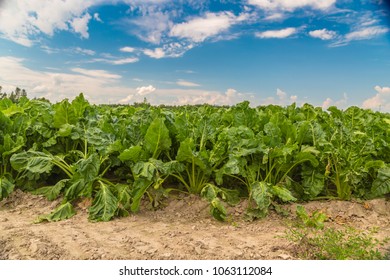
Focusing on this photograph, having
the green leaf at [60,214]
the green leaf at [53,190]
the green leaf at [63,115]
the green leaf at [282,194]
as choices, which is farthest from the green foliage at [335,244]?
the green leaf at [63,115]

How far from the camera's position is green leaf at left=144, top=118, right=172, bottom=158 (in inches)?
174

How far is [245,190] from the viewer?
4.90 metres

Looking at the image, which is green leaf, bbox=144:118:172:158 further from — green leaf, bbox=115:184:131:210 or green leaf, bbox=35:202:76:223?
green leaf, bbox=35:202:76:223

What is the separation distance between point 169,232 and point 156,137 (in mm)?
1137

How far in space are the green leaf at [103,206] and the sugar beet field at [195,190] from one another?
0.01m

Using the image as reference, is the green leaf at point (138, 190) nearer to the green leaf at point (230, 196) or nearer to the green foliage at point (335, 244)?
the green leaf at point (230, 196)

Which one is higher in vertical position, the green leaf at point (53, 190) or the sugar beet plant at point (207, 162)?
the sugar beet plant at point (207, 162)

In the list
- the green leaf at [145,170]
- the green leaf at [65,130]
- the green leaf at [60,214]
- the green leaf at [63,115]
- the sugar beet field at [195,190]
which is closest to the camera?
the sugar beet field at [195,190]

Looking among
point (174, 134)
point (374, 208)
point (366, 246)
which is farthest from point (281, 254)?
point (174, 134)

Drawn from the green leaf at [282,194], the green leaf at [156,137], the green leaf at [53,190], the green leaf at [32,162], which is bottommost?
the green leaf at [53,190]

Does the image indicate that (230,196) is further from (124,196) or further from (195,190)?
(124,196)

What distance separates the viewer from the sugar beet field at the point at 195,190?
11.9 feet

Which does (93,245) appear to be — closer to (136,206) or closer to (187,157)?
(136,206)

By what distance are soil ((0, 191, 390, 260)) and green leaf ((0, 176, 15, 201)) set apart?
0.18m
